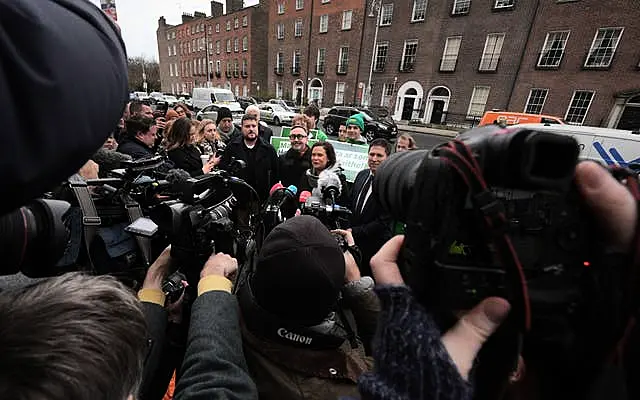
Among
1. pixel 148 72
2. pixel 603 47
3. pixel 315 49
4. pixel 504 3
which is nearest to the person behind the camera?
pixel 603 47

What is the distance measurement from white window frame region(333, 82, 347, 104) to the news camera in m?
27.0

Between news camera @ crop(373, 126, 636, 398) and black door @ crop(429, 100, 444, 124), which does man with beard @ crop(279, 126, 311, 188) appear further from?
black door @ crop(429, 100, 444, 124)

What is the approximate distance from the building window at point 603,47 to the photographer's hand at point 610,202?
21518 mm

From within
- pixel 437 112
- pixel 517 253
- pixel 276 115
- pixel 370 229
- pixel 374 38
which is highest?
pixel 374 38

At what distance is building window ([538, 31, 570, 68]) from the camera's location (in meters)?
16.4

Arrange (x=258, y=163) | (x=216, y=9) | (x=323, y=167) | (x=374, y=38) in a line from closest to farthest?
(x=323, y=167), (x=258, y=163), (x=374, y=38), (x=216, y=9)

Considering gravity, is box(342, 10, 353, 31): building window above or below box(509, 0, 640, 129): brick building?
above

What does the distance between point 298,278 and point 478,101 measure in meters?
22.3

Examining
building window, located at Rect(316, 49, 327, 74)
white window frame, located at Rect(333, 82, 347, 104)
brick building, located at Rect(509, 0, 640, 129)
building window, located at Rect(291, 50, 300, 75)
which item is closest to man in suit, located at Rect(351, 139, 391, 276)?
brick building, located at Rect(509, 0, 640, 129)

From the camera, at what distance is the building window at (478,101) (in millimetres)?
19156

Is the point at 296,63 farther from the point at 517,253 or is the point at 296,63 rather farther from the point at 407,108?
the point at 517,253

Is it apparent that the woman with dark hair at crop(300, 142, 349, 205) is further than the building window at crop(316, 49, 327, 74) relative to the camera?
No

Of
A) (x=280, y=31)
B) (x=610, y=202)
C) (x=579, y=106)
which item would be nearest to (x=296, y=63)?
(x=280, y=31)

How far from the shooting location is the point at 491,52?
18.6 metres
